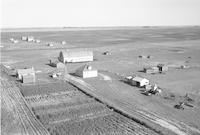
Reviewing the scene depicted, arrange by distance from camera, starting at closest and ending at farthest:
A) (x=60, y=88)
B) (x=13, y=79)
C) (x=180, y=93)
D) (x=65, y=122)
A: (x=65, y=122)
(x=180, y=93)
(x=60, y=88)
(x=13, y=79)

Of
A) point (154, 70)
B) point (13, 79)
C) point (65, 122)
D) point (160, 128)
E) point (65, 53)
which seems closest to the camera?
point (160, 128)

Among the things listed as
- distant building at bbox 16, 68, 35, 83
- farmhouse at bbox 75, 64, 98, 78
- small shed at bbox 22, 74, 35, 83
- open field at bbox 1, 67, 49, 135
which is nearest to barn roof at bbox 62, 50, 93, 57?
farmhouse at bbox 75, 64, 98, 78

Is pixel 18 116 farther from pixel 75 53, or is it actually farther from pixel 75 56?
pixel 75 53

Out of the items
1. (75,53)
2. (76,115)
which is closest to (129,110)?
(76,115)

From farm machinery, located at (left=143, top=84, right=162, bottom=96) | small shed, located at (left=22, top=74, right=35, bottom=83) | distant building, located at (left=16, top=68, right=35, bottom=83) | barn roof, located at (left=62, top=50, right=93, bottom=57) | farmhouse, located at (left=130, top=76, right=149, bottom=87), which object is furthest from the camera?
barn roof, located at (left=62, top=50, right=93, bottom=57)

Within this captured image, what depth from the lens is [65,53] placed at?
2245 inches

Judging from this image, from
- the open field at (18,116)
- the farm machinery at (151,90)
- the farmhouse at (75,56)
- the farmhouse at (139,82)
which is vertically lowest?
the open field at (18,116)

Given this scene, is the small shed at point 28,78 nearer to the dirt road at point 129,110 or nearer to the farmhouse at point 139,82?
the dirt road at point 129,110

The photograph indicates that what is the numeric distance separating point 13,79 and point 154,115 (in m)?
27.3

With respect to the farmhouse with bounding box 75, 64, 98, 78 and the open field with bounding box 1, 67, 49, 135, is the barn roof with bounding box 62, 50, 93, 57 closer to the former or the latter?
the farmhouse with bounding box 75, 64, 98, 78

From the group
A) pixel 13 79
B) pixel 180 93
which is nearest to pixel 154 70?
pixel 180 93

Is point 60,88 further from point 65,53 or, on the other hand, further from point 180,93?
point 65,53

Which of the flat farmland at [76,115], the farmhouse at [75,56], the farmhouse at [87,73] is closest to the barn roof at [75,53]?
the farmhouse at [75,56]

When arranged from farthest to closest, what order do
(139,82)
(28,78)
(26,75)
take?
(26,75) < (28,78) < (139,82)
